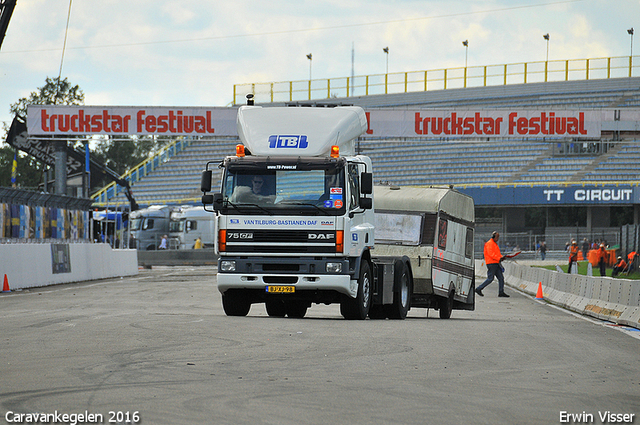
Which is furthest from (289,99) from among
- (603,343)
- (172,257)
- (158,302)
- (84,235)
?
(603,343)

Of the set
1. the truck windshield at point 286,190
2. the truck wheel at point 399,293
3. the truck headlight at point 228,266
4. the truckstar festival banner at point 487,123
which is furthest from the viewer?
the truckstar festival banner at point 487,123

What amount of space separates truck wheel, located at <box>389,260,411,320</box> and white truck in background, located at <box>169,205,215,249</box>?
37.3 meters

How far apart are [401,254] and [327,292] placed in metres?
3.25

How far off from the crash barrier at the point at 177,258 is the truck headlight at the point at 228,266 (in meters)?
32.6

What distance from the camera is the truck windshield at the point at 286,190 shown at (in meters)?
14.0

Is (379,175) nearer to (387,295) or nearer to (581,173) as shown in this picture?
(581,173)

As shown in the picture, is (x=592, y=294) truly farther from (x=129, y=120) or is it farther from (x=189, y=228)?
(x=189, y=228)

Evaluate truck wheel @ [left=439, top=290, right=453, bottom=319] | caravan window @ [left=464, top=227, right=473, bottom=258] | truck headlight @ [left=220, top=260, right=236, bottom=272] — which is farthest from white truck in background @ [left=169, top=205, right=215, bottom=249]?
truck headlight @ [left=220, top=260, right=236, bottom=272]

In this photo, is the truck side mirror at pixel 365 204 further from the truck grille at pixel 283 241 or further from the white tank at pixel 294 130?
the white tank at pixel 294 130

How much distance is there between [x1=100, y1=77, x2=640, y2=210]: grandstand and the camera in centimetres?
5697

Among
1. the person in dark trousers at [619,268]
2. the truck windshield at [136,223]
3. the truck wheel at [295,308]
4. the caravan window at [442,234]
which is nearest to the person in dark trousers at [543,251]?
the person in dark trousers at [619,268]

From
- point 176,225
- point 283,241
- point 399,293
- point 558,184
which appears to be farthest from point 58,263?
point 558,184

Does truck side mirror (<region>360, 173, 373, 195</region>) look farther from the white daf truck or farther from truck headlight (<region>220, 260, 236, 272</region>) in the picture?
truck headlight (<region>220, 260, 236, 272</region>)

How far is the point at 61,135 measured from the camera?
42.0 m
